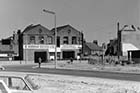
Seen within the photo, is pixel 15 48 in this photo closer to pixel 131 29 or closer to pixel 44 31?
pixel 44 31

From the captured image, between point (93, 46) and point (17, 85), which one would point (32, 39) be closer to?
point (93, 46)

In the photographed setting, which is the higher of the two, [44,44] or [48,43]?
[48,43]

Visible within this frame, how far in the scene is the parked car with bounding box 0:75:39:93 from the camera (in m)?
7.86

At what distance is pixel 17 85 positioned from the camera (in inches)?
336

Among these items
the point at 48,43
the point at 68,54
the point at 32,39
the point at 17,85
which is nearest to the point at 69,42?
the point at 68,54

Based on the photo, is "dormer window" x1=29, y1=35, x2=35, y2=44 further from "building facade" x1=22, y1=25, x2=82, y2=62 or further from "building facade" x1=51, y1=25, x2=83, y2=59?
"building facade" x1=51, y1=25, x2=83, y2=59

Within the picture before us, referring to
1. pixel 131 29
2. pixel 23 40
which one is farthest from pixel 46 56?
pixel 131 29

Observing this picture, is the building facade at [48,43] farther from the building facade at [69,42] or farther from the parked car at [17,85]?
the parked car at [17,85]

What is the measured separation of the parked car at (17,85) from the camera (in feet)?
25.8

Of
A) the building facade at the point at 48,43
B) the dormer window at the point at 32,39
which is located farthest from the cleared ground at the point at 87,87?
the dormer window at the point at 32,39

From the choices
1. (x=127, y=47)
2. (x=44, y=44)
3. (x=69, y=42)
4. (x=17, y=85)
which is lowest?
(x=17, y=85)

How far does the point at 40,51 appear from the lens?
7669 centimetres

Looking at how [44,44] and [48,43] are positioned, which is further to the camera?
[48,43]

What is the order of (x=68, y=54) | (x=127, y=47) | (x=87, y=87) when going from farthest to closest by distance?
(x=127, y=47) → (x=68, y=54) → (x=87, y=87)
